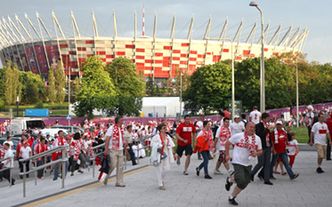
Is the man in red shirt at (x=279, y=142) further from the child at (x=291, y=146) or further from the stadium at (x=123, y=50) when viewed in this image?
the stadium at (x=123, y=50)

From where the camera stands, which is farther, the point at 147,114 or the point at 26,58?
the point at 26,58

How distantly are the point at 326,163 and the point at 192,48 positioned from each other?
98.9 meters

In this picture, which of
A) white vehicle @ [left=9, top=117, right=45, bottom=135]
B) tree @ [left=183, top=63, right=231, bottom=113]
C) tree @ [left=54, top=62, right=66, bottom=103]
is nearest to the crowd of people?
white vehicle @ [left=9, top=117, right=45, bottom=135]

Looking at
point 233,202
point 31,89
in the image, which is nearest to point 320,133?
point 233,202

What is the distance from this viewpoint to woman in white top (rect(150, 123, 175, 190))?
43.7 ft

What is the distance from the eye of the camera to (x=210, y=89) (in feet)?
246

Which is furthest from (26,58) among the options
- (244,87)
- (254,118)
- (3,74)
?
(254,118)

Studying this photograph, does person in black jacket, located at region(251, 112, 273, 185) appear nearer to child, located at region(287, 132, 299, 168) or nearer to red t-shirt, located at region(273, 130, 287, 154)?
red t-shirt, located at region(273, 130, 287, 154)

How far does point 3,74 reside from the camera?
9312 cm

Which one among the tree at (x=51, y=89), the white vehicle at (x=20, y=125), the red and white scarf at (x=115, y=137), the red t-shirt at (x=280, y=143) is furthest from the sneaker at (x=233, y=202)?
the tree at (x=51, y=89)

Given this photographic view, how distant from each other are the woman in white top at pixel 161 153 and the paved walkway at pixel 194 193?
1.33 feet

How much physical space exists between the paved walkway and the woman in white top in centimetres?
41

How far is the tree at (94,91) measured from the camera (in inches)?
2813

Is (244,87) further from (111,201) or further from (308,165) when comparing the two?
(111,201)
